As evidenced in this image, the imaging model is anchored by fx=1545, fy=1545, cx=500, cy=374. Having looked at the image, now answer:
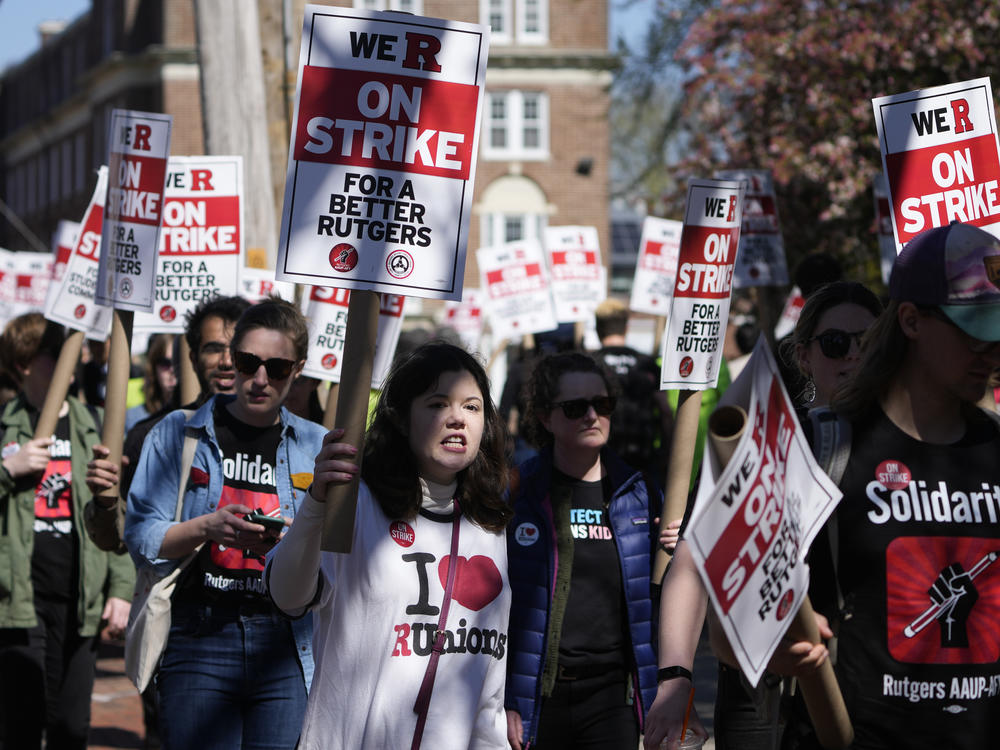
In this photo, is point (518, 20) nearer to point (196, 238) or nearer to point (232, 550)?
point (196, 238)

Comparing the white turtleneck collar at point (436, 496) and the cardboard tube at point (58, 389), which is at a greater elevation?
the cardboard tube at point (58, 389)

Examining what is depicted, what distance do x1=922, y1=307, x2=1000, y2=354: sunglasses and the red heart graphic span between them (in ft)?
4.63

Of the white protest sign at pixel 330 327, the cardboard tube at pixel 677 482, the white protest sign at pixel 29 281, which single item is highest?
the white protest sign at pixel 29 281

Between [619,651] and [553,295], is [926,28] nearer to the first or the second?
[553,295]

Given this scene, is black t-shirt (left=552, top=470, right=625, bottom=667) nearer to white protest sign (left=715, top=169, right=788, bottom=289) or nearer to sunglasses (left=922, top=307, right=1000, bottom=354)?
sunglasses (left=922, top=307, right=1000, bottom=354)

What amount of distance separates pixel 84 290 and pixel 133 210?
96 cm

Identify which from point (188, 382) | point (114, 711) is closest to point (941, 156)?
point (188, 382)

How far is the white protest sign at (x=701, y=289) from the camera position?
220 inches

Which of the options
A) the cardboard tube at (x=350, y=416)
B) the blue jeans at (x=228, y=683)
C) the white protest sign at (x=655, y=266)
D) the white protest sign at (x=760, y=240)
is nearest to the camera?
the cardboard tube at (x=350, y=416)

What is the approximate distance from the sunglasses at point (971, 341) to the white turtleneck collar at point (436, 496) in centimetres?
143

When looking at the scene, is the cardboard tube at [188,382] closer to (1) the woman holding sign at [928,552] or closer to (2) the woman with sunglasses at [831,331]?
(2) the woman with sunglasses at [831,331]

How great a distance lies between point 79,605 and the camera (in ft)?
21.7

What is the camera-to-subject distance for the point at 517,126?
149 ft

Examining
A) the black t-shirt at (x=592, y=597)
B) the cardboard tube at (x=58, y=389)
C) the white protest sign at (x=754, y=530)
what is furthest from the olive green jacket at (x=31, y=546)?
the white protest sign at (x=754, y=530)
